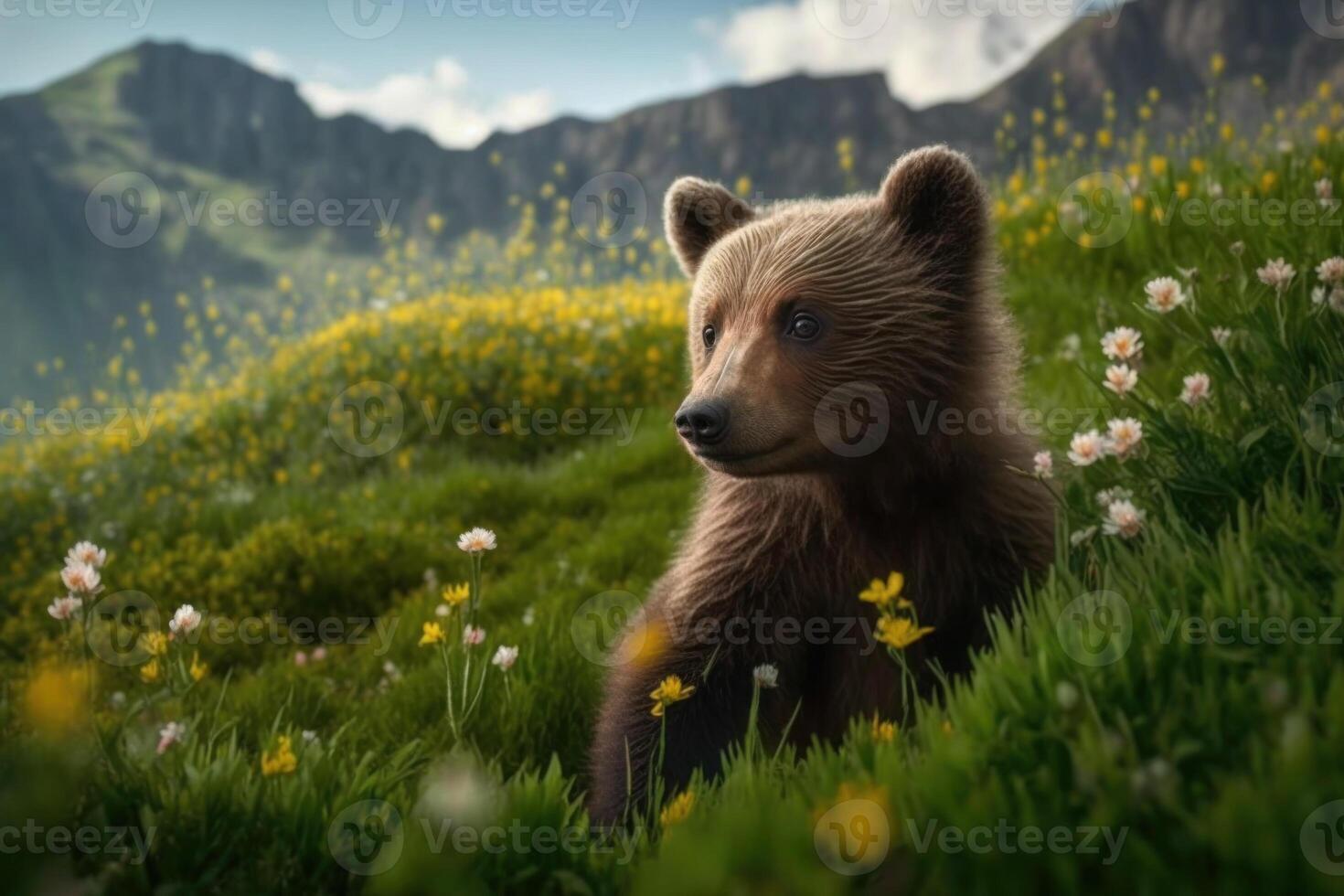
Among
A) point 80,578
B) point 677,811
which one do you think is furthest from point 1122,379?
point 80,578

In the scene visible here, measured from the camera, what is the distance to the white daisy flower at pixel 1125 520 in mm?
2535

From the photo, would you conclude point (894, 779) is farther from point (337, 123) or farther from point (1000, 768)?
point (337, 123)

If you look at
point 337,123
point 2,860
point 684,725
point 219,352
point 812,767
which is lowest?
point 684,725

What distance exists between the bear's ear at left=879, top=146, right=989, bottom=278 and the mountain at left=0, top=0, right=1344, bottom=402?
190ft

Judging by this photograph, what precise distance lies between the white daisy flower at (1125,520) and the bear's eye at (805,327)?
3.76 ft

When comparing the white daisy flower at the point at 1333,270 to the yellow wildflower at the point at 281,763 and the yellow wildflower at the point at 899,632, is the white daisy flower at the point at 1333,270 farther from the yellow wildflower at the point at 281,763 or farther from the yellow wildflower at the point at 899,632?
the yellow wildflower at the point at 281,763

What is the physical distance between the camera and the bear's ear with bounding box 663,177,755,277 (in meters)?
4.19

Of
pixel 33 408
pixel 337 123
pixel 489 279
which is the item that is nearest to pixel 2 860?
pixel 33 408

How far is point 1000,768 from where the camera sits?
5.95 ft

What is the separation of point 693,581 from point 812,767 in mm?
1206

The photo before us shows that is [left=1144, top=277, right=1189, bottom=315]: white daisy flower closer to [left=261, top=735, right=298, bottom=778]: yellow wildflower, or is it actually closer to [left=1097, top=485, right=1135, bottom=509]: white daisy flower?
[left=1097, top=485, right=1135, bottom=509]: white daisy flower

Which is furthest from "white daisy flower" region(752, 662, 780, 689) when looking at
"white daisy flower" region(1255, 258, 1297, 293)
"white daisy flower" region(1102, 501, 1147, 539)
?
"white daisy flower" region(1255, 258, 1297, 293)

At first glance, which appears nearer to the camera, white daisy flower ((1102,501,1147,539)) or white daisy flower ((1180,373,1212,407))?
white daisy flower ((1102,501,1147,539))

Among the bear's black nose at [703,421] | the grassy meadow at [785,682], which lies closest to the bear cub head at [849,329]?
the bear's black nose at [703,421]
